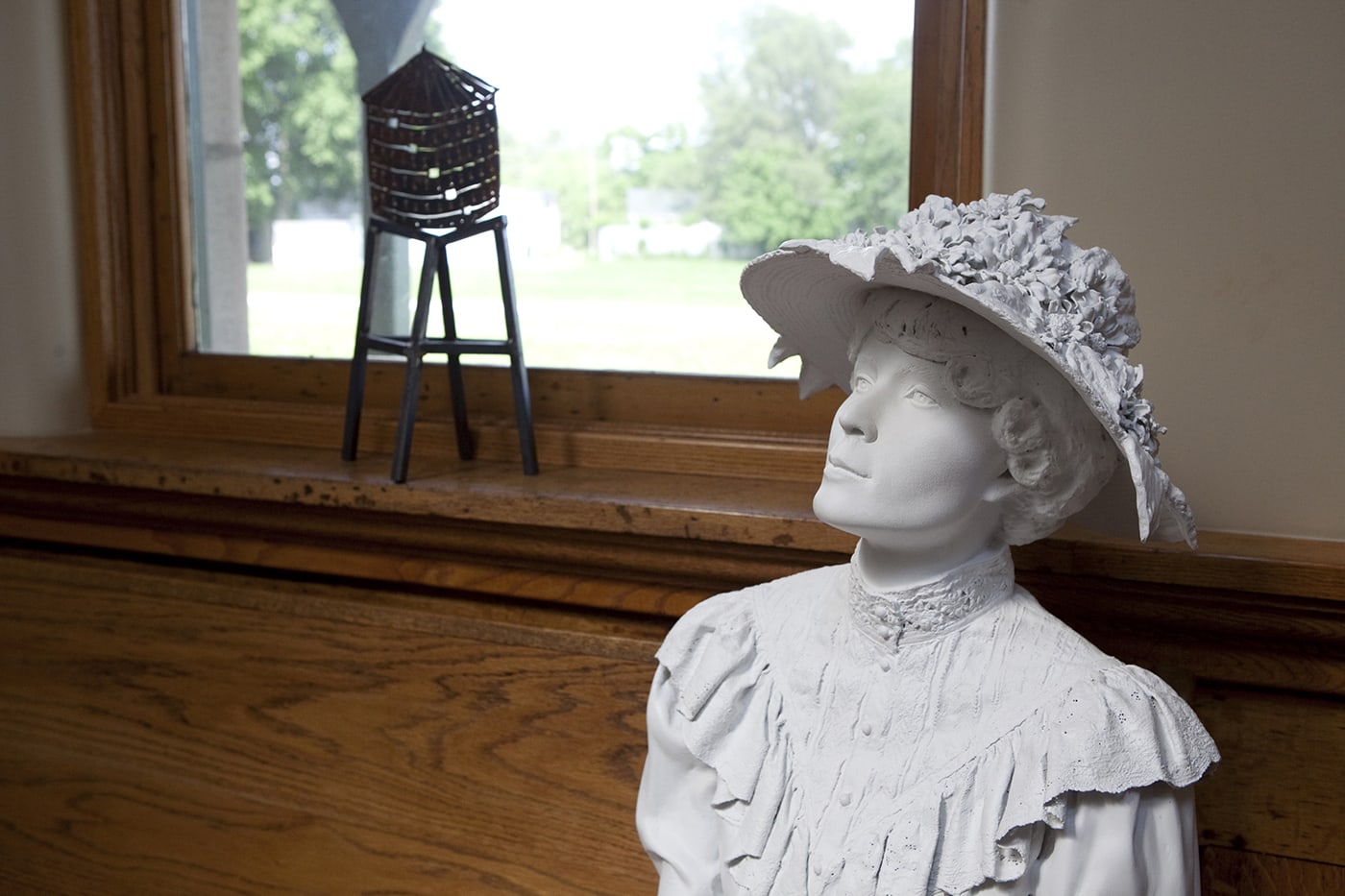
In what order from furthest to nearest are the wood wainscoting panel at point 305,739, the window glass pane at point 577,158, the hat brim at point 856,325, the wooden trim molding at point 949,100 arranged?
the window glass pane at point 577,158 < the wood wainscoting panel at point 305,739 < the wooden trim molding at point 949,100 < the hat brim at point 856,325

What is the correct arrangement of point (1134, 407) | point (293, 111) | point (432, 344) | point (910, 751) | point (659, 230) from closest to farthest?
point (1134, 407)
point (910, 751)
point (432, 344)
point (659, 230)
point (293, 111)

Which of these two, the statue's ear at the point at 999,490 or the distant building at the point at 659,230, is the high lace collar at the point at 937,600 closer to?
the statue's ear at the point at 999,490

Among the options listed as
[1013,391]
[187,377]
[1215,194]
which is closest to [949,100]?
[1215,194]

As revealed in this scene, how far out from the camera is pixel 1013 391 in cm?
100

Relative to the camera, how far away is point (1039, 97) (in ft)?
4.66

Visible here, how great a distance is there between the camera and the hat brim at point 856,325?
908mm

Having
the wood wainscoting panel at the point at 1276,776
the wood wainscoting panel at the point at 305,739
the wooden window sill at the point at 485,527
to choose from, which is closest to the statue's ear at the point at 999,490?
the wooden window sill at the point at 485,527

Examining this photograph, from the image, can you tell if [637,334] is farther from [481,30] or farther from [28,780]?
[28,780]

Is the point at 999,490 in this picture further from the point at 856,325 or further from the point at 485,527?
the point at 485,527

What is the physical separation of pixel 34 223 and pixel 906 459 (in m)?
1.61

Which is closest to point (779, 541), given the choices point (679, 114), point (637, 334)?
point (637, 334)

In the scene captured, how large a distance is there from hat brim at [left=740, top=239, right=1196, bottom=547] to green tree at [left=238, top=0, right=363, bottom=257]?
1180 millimetres

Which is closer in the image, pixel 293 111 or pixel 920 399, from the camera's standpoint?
pixel 920 399

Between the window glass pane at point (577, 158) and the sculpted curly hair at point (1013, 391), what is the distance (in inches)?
30.0
